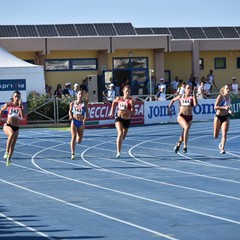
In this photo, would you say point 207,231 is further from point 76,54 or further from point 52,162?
point 76,54

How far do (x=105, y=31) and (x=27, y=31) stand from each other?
173 inches

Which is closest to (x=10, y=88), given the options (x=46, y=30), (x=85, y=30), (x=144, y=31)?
(x=46, y=30)

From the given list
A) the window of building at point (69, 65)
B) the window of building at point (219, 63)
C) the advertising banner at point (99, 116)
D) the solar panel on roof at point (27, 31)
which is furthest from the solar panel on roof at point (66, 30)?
the advertising banner at point (99, 116)

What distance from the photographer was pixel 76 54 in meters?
49.7

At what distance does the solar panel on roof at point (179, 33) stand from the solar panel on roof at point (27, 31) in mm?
8737

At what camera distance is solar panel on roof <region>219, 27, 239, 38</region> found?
2172 inches

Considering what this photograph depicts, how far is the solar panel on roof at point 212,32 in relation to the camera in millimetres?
54828

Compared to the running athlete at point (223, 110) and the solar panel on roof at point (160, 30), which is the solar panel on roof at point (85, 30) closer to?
the solar panel on roof at point (160, 30)

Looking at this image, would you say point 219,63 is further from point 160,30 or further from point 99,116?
point 99,116

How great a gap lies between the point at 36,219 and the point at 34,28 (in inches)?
1455

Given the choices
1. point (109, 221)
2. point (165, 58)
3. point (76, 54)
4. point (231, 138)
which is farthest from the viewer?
point (165, 58)

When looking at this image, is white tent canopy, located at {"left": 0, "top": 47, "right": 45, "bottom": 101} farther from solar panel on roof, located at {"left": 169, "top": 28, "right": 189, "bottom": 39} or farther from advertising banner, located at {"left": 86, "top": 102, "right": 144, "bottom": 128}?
solar panel on roof, located at {"left": 169, "top": 28, "right": 189, "bottom": 39}

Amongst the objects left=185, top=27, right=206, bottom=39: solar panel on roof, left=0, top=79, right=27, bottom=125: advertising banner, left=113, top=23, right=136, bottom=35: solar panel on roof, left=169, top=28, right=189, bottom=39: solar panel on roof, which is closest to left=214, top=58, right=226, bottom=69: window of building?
left=185, top=27, right=206, bottom=39: solar panel on roof

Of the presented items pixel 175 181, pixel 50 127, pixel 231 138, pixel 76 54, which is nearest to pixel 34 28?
pixel 76 54
